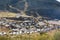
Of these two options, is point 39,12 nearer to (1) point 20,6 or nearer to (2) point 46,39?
(1) point 20,6

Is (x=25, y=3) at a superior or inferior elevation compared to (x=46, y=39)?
superior

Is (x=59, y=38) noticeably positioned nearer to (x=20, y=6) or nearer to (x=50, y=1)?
(x=20, y=6)

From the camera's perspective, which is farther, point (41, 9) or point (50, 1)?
point (50, 1)

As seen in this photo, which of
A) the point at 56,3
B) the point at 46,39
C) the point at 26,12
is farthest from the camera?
the point at 56,3

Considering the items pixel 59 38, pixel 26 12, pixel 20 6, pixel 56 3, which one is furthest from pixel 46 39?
pixel 56 3

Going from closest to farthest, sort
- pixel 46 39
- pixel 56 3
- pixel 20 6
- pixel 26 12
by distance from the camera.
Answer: pixel 46 39, pixel 26 12, pixel 20 6, pixel 56 3

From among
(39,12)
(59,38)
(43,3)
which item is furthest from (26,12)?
(59,38)
